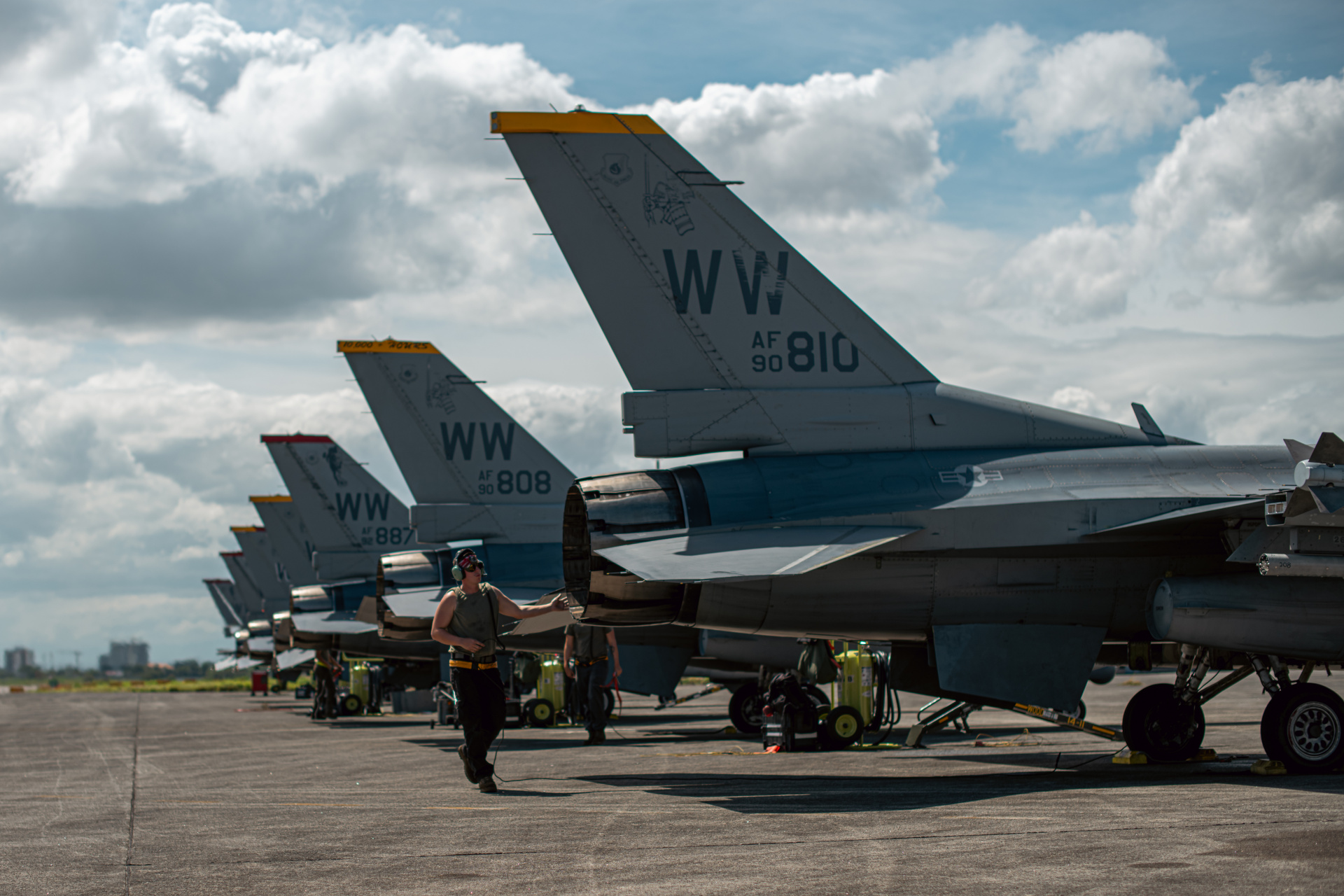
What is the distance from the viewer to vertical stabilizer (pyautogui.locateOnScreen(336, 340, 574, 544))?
2086 centimetres

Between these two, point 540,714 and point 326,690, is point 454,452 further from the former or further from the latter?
point 326,690

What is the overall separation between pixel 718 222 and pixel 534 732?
10965 millimetres

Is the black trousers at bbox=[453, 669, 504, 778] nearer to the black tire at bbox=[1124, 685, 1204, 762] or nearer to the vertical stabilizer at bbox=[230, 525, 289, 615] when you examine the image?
the black tire at bbox=[1124, 685, 1204, 762]

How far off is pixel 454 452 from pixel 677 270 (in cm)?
1127

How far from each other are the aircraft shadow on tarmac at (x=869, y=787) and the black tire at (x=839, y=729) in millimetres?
3094

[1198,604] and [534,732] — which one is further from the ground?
[1198,604]

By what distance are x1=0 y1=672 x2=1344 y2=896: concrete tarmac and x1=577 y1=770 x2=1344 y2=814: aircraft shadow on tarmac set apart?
0.04m

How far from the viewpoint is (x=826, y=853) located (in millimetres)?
6262

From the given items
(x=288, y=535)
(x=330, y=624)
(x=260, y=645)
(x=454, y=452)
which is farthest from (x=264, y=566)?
(x=454, y=452)

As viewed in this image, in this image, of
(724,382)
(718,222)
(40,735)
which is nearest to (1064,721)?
(724,382)

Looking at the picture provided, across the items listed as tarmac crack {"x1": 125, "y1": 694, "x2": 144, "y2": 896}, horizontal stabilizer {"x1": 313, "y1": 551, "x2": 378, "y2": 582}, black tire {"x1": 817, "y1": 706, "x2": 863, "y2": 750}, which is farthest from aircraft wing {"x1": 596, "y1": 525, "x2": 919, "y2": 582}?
horizontal stabilizer {"x1": 313, "y1": 551, "x2": 378, "y2": 582}

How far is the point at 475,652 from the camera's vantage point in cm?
942

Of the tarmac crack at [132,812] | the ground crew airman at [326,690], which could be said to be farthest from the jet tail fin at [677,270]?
the ground crew airman at [326,690]

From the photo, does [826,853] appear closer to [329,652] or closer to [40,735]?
[40,735]
